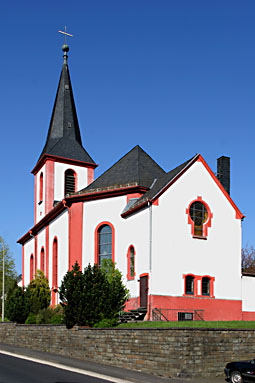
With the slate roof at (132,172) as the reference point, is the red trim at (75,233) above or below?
below

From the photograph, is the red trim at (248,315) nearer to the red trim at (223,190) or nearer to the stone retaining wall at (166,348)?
the red trim at (223,190)

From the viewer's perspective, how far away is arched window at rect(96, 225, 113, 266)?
32222mm

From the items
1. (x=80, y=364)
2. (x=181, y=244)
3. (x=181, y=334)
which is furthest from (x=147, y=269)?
(x=181, y=334)

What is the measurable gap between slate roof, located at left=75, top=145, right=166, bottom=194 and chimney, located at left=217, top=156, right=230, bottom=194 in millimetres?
3961

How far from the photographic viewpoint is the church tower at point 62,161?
43.2m

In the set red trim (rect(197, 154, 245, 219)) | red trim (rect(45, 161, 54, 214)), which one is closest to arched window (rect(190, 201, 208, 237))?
red trim (rect(197, 154, 245, 219))

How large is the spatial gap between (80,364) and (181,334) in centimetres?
487

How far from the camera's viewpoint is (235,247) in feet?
98.4

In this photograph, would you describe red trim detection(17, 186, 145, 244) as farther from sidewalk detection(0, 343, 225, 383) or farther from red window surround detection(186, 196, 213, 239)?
sidewalk detection(0, 343, 225, 383)

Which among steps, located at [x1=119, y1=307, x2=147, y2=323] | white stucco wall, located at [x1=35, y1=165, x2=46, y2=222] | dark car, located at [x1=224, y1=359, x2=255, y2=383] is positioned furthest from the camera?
white stucco wall, located at [x1=35, y1=165, x2=46, y2=222]

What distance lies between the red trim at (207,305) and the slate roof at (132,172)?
763cm

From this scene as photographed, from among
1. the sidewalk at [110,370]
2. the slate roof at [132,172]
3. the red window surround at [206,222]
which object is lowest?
the sidewalk at [110,370]

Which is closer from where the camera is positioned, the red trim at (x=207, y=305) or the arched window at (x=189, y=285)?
the red trim at (x=207, y=305)

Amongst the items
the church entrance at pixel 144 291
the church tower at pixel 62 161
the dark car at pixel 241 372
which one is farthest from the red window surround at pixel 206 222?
the church tower at pixel 62 161
